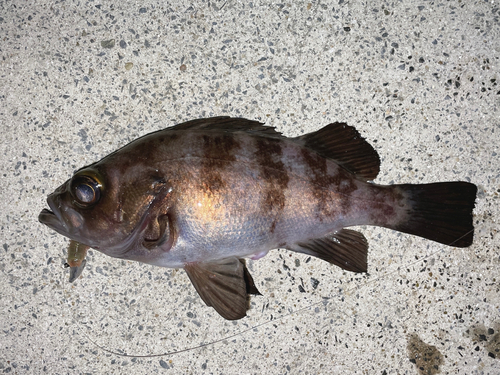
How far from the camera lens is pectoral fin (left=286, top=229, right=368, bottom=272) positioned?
192 centimetres

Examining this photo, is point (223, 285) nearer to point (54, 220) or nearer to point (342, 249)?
point (342, 249)

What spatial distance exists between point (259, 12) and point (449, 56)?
120 centimetres

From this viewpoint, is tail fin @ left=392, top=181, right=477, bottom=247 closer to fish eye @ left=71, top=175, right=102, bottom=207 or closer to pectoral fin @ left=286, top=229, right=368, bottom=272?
pectoral fin @ left=286, top=229, right=368, bottom=272

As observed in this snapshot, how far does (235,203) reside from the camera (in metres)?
1.69

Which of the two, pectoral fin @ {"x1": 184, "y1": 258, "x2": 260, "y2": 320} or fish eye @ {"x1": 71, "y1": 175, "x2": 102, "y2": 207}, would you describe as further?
pectoral fin @ {"x1": 184, "y1": 258, "x2": 260, "y2": 320}

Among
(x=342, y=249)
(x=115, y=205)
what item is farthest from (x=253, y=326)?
(x=115, y=205)

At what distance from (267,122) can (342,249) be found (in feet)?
2.84

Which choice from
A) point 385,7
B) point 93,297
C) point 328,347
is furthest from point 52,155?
point 385,7

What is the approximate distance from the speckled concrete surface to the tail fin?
27cm

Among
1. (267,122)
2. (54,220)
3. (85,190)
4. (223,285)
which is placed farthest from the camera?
(267,122)

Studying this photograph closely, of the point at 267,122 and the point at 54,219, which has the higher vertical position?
the point at 267,122

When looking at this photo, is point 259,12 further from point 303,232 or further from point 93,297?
point 93,297

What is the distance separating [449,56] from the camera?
2.18 metres

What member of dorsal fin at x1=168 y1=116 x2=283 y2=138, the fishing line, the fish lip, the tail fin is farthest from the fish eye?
the tail fin
